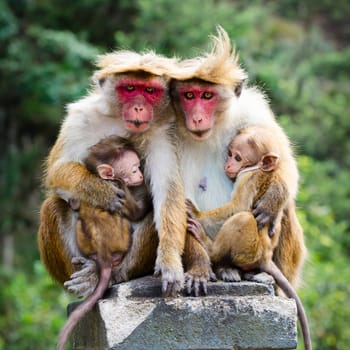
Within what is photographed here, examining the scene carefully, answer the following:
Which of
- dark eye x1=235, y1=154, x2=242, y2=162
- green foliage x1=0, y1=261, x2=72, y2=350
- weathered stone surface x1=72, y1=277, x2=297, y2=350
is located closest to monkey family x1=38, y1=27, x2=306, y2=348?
dark eye x1=235, y1=154, x2=242, y2=162

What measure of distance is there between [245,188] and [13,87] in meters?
11.7

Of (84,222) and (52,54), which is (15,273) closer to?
(52,54)

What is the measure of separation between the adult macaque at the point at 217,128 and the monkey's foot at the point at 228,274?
274 mm

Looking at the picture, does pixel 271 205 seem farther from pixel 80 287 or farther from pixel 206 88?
pixel 80 287

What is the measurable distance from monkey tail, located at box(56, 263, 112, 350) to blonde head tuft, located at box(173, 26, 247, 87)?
1.41m

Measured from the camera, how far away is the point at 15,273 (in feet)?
51.1

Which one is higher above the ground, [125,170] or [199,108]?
[199,108]

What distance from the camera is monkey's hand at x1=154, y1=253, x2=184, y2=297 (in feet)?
17.5

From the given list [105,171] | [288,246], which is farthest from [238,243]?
[105,171]

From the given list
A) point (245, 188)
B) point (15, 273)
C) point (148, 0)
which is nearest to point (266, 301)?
point (245, 188)

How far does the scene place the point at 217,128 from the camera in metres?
6.12

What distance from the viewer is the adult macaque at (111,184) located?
18.9 ft

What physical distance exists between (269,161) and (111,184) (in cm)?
107

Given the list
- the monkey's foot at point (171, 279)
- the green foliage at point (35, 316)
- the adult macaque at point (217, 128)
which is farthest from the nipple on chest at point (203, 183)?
the green foliage at point (35, 316)
